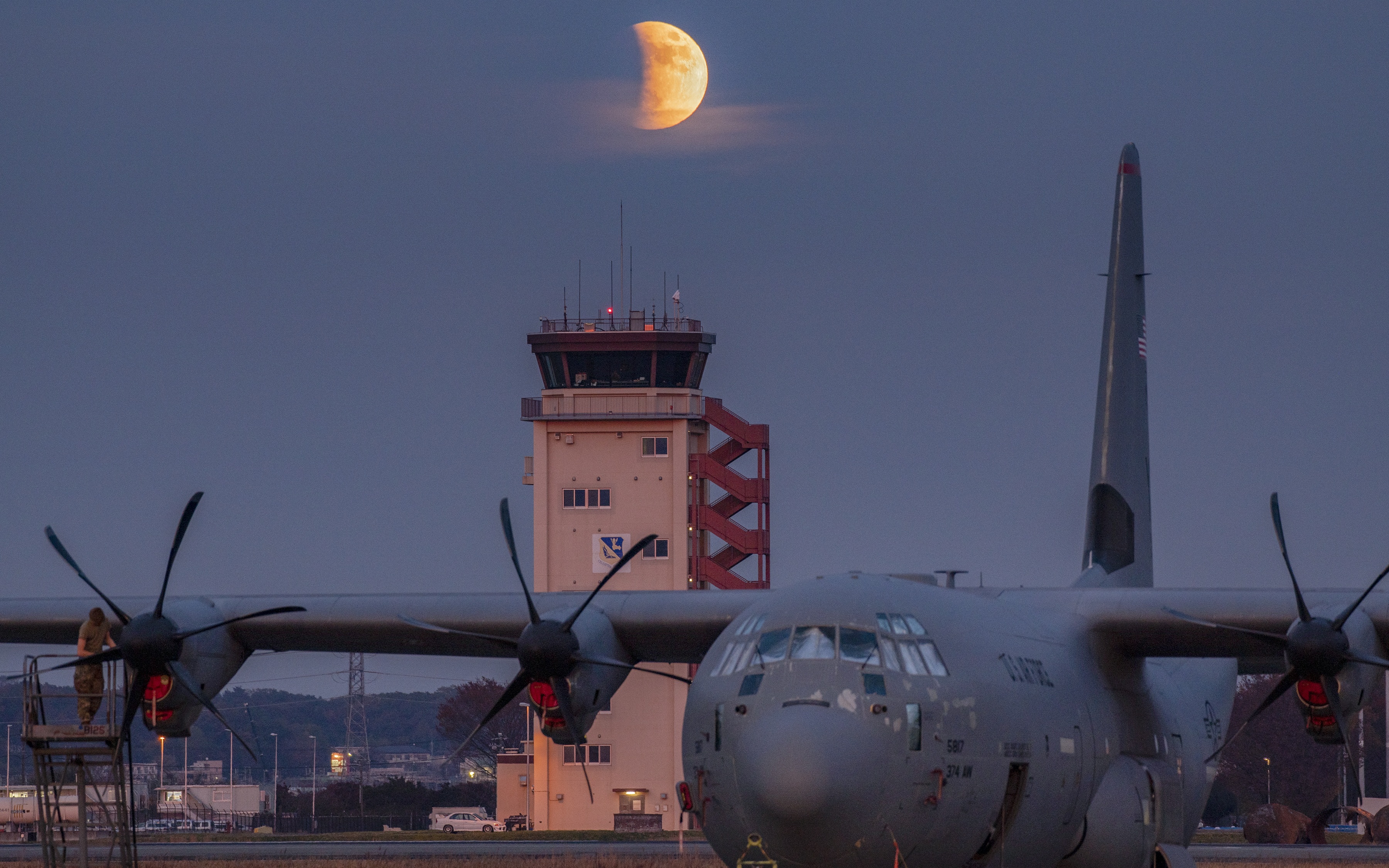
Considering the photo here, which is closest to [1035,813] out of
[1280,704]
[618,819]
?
[618,819]

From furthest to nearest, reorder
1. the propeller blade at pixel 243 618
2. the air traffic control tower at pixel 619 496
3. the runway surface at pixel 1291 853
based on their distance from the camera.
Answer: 1. the air traffic control tower at pixel 619 496
2. the runway surface at pixel 1291 853
3. the propeller blade at pixel 243 618

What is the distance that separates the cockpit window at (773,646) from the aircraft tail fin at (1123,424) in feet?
33.8

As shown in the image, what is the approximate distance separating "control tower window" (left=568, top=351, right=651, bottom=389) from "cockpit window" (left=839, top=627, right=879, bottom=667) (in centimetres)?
4302

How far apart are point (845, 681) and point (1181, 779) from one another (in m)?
9.33

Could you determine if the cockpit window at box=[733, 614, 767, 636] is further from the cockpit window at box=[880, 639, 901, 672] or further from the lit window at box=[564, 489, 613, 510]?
the lit window at box=[564, 489, 613, 510]

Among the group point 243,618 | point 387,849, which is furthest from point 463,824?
point 243,618

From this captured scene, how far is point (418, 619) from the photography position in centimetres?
2575

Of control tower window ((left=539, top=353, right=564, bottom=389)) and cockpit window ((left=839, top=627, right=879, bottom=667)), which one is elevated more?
control tower window ((left=539, top=353, right=564, bottom=389))

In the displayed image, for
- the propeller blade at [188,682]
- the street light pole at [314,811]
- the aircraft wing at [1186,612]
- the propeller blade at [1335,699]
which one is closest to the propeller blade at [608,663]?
the aircraft wing at [1186,612]

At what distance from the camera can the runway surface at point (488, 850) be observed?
1448 inches

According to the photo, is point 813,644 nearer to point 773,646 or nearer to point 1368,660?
point 773,646

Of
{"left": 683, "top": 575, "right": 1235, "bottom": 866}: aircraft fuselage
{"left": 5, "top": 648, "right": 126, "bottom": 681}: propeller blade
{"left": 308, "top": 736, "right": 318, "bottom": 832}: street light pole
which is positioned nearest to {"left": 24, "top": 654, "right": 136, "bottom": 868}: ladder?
{"left": 5, "top": 648, "right": 126, "bottom": 681}: propeller blade

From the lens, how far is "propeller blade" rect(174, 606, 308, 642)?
24.3 meters

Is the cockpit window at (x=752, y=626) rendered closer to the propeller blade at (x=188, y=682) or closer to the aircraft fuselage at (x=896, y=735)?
the aircraft fuselage at (x=896, y=735)
